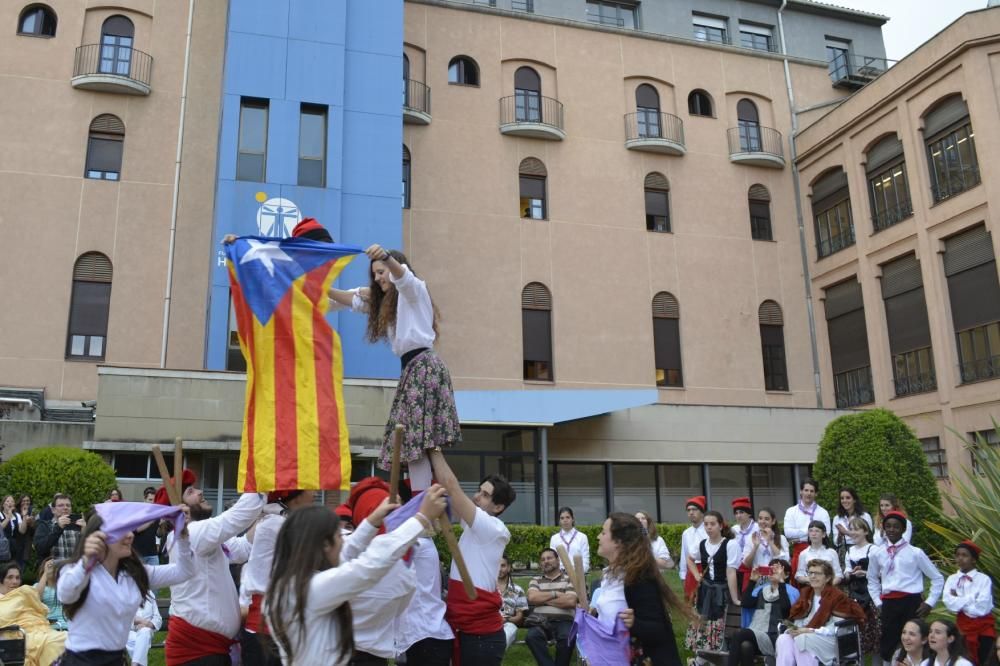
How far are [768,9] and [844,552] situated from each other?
26.2 meters

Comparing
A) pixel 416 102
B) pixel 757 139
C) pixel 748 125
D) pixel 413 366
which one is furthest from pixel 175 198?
pixel 413 366

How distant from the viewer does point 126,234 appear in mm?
24094

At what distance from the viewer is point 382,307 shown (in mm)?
6277

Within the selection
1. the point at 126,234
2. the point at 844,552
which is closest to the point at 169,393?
the point at 126,234

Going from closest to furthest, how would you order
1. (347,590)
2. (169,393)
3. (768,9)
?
(347,590)
(169,393)
(768,9)

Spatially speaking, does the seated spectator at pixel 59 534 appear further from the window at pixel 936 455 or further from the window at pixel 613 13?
the window at pixel 613 13

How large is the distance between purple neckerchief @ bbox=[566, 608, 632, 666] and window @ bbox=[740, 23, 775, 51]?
3049 cm

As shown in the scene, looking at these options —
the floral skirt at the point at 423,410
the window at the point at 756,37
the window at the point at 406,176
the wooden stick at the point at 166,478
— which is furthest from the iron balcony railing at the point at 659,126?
the wooden stick at the point at 166,478

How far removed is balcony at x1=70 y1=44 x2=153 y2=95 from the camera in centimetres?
2423

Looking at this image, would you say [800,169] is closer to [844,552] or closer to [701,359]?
[701,359]

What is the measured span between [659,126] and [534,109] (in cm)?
440

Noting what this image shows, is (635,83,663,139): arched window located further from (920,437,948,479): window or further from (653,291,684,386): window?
(920,437,948,479): window

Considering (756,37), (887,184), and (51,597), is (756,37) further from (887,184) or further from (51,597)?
(51,597)

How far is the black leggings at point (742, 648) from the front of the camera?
33.2 ft
